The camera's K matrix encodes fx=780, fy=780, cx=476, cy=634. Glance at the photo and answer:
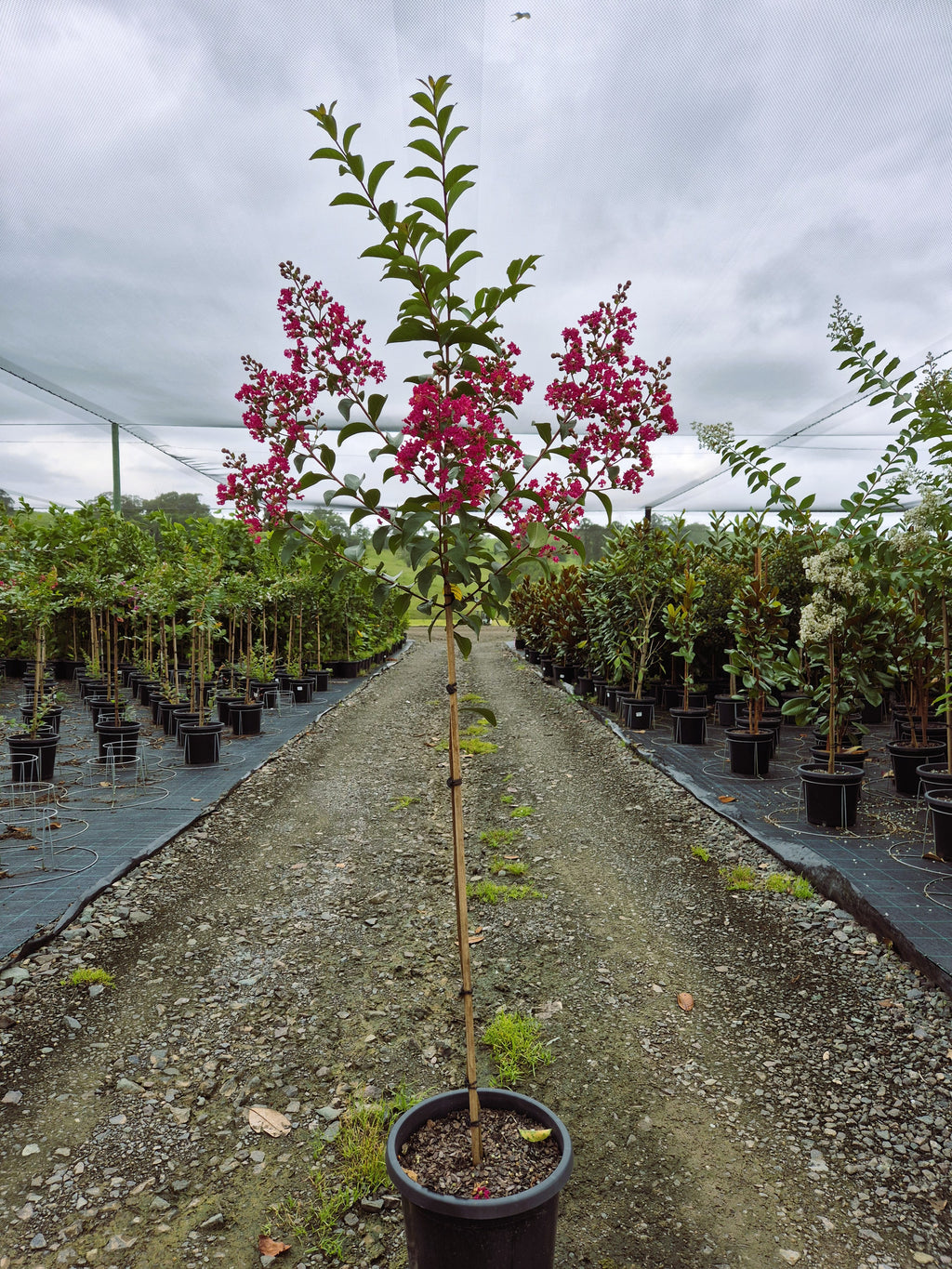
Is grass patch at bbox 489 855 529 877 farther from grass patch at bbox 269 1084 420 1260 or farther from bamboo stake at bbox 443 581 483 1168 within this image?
bamboo stake at bbox 443 581 483 1168

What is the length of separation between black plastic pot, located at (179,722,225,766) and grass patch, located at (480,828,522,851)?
7.84ft

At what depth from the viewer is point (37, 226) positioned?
208 inches

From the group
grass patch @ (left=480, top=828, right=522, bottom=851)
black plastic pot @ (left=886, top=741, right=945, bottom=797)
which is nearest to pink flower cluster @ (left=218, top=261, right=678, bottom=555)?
grass patch @ (left=480, top=828, right=522, bottom=851)

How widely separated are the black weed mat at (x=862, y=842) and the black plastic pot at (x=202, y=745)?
332cm

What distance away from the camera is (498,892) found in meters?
3.59

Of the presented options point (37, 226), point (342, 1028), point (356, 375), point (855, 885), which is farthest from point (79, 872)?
point (37, 226)

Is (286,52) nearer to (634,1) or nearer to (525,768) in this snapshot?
(634,1)

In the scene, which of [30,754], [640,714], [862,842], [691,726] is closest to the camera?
[862,842]

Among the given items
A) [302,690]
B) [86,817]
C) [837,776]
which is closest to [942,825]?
[837,776]

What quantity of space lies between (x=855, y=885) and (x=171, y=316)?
6.82 meters

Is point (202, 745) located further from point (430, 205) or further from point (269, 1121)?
point (430, 205)

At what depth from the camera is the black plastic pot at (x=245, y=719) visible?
277 inches

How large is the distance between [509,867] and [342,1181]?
6.90 feet

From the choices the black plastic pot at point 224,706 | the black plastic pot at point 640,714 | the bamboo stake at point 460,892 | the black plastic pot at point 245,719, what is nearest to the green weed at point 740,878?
the bamboo stake at point 460,892
